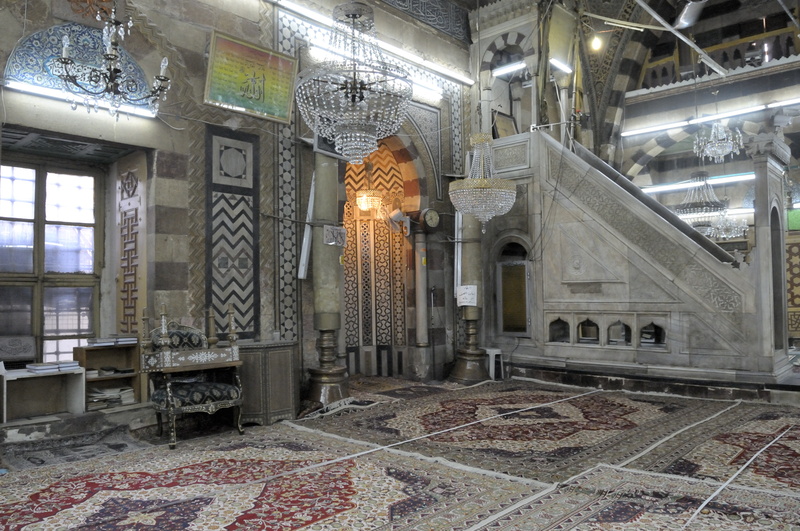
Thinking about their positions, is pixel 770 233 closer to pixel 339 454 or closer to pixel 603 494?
pixel 603 494

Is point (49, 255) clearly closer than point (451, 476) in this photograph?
No

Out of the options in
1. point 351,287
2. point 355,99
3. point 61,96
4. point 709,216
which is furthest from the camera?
point 709,216

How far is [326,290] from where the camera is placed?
6.21 metres

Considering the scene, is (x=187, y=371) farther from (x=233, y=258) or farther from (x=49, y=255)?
(x=49, y=255)

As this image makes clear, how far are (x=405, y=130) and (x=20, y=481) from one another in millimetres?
5707

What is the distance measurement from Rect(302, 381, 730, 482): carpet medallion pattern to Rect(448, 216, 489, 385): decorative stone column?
981 millimetres

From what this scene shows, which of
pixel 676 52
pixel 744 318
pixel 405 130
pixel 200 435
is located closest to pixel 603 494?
pixel 200 435

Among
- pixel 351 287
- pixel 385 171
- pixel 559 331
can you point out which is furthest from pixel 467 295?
pixel 385 171

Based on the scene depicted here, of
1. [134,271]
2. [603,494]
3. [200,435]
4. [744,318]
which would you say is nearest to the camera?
[603,494]

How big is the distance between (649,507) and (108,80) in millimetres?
4149

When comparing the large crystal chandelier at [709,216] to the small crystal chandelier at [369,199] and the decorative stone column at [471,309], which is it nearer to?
the decorative stone column at [471,309]

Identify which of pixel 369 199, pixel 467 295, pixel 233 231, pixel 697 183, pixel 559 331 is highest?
pixel 697 183

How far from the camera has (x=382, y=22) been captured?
7.46 m

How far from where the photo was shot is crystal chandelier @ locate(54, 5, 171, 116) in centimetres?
397
